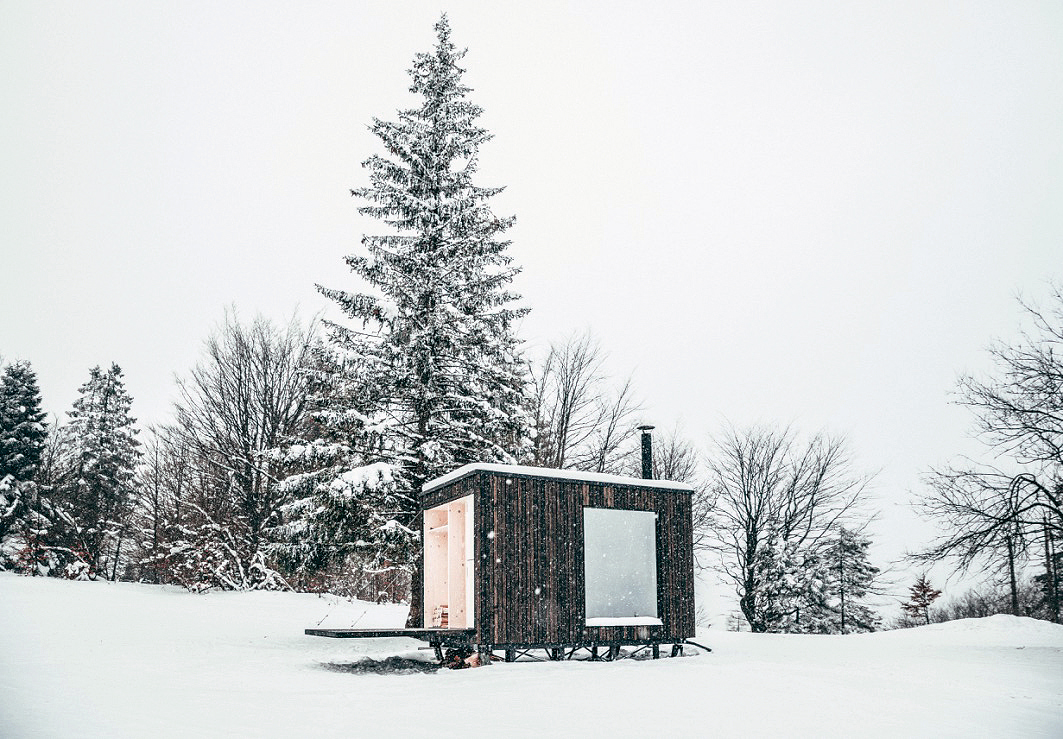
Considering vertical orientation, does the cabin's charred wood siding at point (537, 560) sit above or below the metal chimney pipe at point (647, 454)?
below

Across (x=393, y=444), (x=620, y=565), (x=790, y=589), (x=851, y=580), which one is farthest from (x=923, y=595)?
(x=393, y=444)

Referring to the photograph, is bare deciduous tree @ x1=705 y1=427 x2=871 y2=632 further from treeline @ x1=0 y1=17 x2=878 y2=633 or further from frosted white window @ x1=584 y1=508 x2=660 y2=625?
frosted white window @ x1=584 y1=508 x2=660 y2=625

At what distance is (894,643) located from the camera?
16.6m

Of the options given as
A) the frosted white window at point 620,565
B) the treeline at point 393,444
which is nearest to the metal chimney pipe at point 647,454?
the frosted white window at point 620,565

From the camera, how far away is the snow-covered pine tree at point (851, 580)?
27625 millimetres

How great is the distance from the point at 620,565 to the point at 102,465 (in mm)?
24537

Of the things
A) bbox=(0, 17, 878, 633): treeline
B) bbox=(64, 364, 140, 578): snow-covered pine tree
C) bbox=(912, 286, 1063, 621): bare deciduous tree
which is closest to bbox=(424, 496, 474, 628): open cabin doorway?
bbox=(0, 17, 878, 633): treeline

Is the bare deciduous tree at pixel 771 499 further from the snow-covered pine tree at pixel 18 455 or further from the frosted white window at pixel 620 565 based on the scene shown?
the snow-covered pine tree at pixel 18 455

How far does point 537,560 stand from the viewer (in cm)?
1196

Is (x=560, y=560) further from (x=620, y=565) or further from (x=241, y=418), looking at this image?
(x=241, y=418)

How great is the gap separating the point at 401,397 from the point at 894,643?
38.1ft

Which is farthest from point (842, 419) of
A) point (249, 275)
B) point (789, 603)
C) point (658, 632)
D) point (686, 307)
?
point (249, 275)

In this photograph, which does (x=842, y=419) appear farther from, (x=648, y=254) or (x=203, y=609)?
(x=648, y=254)

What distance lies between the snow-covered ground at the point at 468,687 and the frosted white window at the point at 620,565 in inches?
33.6
